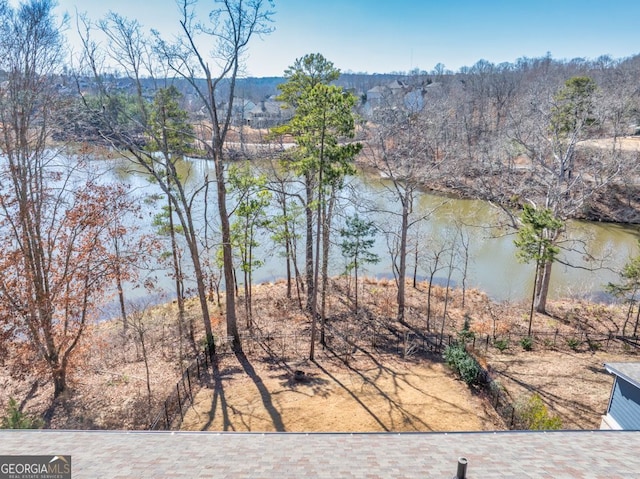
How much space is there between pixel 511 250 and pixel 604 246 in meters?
7.04

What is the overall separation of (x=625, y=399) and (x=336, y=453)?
22.9ft

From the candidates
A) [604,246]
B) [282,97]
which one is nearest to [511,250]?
[604,246]

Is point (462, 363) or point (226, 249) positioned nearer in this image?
point (462, 363)

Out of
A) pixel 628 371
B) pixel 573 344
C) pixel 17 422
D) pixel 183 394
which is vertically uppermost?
pixel 628 371

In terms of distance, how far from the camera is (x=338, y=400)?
35.0 feet

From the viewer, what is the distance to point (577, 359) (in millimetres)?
12961

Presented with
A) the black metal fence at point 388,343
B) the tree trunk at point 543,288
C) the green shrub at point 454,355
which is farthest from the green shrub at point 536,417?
the tree trunk at point 543,288

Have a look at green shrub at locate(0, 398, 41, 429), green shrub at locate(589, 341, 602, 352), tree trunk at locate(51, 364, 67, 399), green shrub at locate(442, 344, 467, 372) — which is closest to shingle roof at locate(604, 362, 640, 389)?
green shrub at locate(442, 344, 467, 372)

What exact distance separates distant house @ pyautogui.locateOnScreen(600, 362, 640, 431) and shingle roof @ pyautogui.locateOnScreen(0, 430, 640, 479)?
206 cm

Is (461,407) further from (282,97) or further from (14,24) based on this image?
(14,24)

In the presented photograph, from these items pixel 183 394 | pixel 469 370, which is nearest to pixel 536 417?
pixel 469 370

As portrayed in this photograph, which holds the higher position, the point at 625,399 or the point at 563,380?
the point at 625,399

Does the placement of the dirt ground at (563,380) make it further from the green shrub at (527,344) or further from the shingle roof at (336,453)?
the shingle roof at (336,453)

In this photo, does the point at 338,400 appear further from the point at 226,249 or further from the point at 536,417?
the point at 226,249
